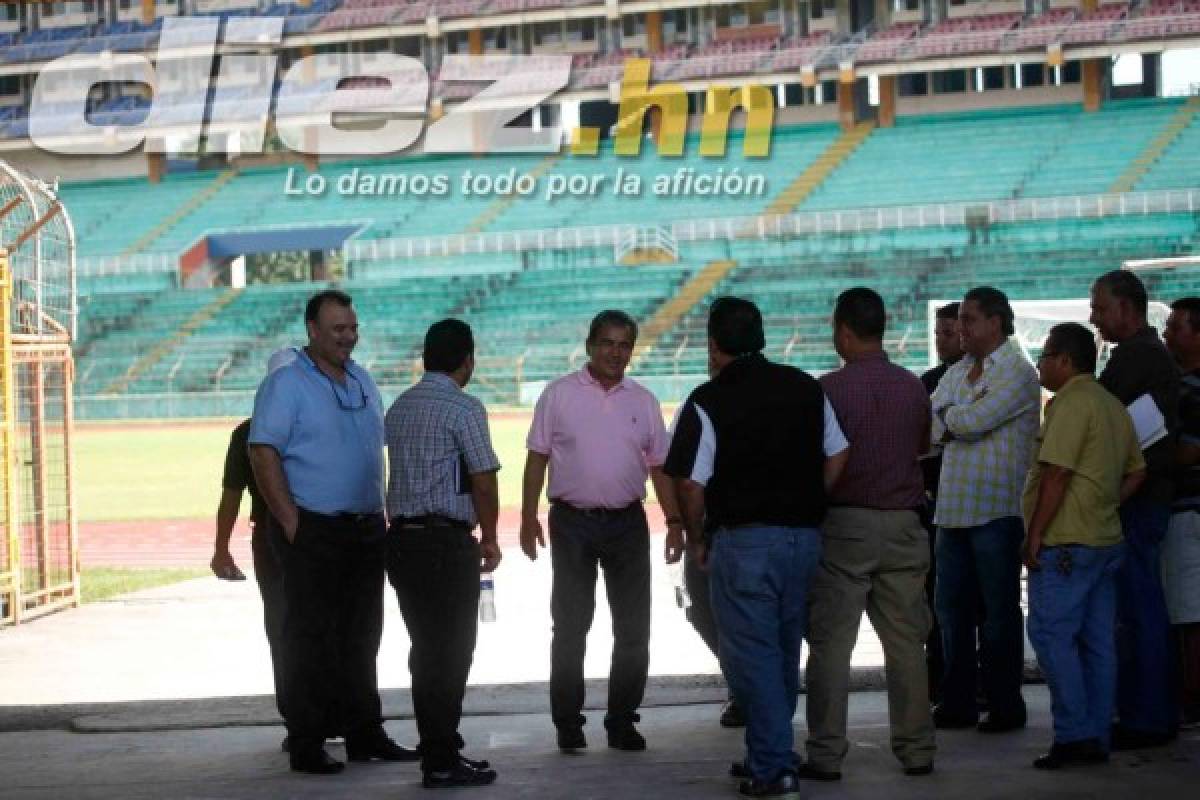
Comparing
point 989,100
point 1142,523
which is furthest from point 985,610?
point 989,100

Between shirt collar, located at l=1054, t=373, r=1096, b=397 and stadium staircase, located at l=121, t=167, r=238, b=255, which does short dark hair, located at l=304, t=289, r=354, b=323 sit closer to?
shirt collar, located at l=1054, t=373, r=1096, b=397

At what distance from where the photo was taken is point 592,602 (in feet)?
25.0

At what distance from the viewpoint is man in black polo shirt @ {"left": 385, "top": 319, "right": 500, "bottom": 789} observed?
694 cm

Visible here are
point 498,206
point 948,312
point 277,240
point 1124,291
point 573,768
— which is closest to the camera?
point 573,768

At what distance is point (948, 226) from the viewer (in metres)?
46.4

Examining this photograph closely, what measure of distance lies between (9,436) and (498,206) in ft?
143

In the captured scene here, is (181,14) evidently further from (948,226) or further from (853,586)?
(853,586)

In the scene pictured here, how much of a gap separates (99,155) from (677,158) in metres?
20.5

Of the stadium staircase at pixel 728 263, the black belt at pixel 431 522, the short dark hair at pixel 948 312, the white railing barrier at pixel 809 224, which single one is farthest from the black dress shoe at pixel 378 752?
the white railing barrier at pixel 809 224

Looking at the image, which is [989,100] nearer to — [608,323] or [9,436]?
[9,436]

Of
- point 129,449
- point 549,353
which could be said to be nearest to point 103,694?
point 129,449

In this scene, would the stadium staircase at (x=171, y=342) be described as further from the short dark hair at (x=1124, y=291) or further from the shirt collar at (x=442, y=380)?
the short dark hair at (x=1124, y=291)

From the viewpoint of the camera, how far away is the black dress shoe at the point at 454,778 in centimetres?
687

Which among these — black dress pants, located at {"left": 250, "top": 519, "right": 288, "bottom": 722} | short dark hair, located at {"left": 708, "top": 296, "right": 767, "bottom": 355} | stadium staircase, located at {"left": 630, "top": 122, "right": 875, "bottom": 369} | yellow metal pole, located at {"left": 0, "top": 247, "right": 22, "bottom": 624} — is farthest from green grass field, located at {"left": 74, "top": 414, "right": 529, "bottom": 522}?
short dark hair, located at {"left": 708, "top": 296, "right": 767, "bottom": 355}
